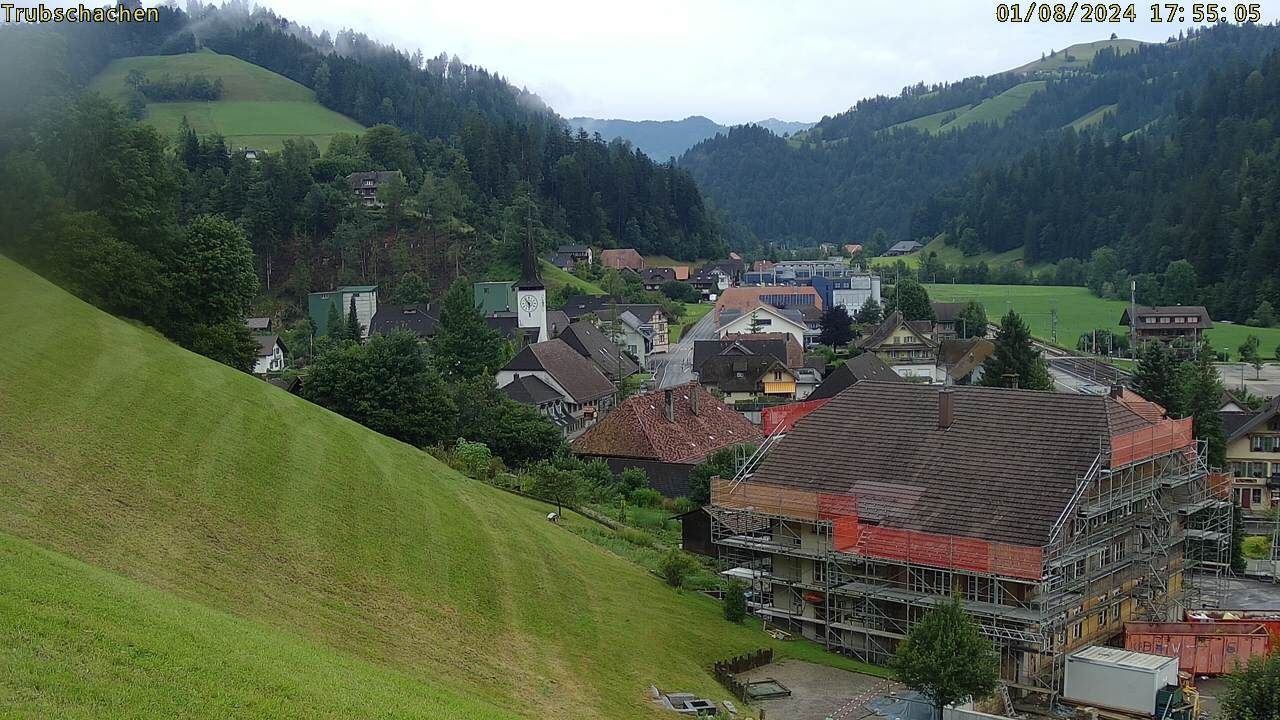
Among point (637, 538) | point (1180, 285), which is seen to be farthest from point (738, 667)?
point (1180, 285)

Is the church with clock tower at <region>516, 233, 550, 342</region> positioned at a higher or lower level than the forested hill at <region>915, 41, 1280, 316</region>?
lower

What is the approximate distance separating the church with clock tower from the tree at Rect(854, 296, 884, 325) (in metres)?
38.4

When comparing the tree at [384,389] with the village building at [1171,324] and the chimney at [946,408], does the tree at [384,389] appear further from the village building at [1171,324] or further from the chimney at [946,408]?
the village building at [1171,324]

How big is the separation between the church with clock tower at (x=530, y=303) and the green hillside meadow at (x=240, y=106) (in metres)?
60.0

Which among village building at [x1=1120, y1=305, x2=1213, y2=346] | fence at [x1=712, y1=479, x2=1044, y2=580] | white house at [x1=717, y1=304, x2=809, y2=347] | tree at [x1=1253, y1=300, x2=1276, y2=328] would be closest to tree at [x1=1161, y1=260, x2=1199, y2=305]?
tree at [x1=1253, y1=300, x2=1276, y2=328]

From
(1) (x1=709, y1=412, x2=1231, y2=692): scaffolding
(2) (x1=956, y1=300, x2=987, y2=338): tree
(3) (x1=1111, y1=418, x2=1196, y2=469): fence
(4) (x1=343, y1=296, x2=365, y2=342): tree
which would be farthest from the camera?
(2) (x1=956, y1=300, x2=987, y2=338): tree

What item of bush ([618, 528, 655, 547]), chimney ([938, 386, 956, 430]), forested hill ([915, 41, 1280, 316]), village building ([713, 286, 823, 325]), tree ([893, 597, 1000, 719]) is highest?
forested hill ([915, 41, 1280, 316])

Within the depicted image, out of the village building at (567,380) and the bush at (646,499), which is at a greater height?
the village building at (567,380)

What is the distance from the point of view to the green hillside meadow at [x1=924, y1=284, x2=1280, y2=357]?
104625 mm

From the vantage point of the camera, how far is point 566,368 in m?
70.0

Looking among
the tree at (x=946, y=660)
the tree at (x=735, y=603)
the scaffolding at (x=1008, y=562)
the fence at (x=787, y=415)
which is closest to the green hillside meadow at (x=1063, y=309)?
the fence at (x=787, y=415)

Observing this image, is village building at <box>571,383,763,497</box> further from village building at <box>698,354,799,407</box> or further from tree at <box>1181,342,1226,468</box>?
village building at <box>698,354,799,407</box>

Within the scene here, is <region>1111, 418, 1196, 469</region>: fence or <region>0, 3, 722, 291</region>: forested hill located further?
<region>0, 3, 722, 291</region>: forested hill

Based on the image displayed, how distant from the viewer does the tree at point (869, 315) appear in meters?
115
